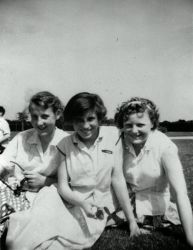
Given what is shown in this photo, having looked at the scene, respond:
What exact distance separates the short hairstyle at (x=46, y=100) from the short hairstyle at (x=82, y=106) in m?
0.48

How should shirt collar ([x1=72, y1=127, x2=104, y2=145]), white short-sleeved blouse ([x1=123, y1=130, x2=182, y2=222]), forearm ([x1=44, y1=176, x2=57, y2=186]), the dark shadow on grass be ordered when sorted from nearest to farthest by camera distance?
the dark shadow on grass
shirt collar ([x1=72, y1=127, x2=104, y2=145])
white short-sleeved blouse ([x1=123, y1=130, x2=182, y2=222])
forearm ([x1=44, y1=176, x2=57, y2=186])

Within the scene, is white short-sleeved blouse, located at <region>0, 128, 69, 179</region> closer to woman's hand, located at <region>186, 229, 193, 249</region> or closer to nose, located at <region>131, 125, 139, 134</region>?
nose, located at <region>131, 125, 139, 134</region>

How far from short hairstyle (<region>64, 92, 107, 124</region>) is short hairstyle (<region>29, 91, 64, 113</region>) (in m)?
0.48

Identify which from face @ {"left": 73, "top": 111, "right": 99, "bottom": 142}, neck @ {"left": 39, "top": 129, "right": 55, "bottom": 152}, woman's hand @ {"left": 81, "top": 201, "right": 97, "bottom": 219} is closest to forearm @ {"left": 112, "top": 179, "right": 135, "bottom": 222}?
woman's hand @ {"left": 81, "top": 201, "right": 97, "bottom": 219}

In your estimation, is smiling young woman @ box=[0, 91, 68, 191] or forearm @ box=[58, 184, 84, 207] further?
smiling young woman @ box=[0, 91, 68, 191]

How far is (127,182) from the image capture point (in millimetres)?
4254

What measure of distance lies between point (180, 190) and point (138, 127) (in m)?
0.88

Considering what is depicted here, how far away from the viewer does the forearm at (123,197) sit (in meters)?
3.82

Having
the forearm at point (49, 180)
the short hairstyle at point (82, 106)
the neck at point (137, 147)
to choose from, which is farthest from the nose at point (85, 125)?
the forearm at point (49, 180)

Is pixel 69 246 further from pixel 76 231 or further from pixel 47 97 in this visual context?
pixel 47 97

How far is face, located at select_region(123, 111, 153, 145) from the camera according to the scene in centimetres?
395

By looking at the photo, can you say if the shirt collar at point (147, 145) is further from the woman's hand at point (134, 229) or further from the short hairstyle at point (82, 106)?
the woman's hand at point (134, 229)

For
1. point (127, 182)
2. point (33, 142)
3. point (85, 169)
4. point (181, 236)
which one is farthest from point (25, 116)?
point (181, 236)

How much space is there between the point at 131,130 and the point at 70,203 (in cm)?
113
